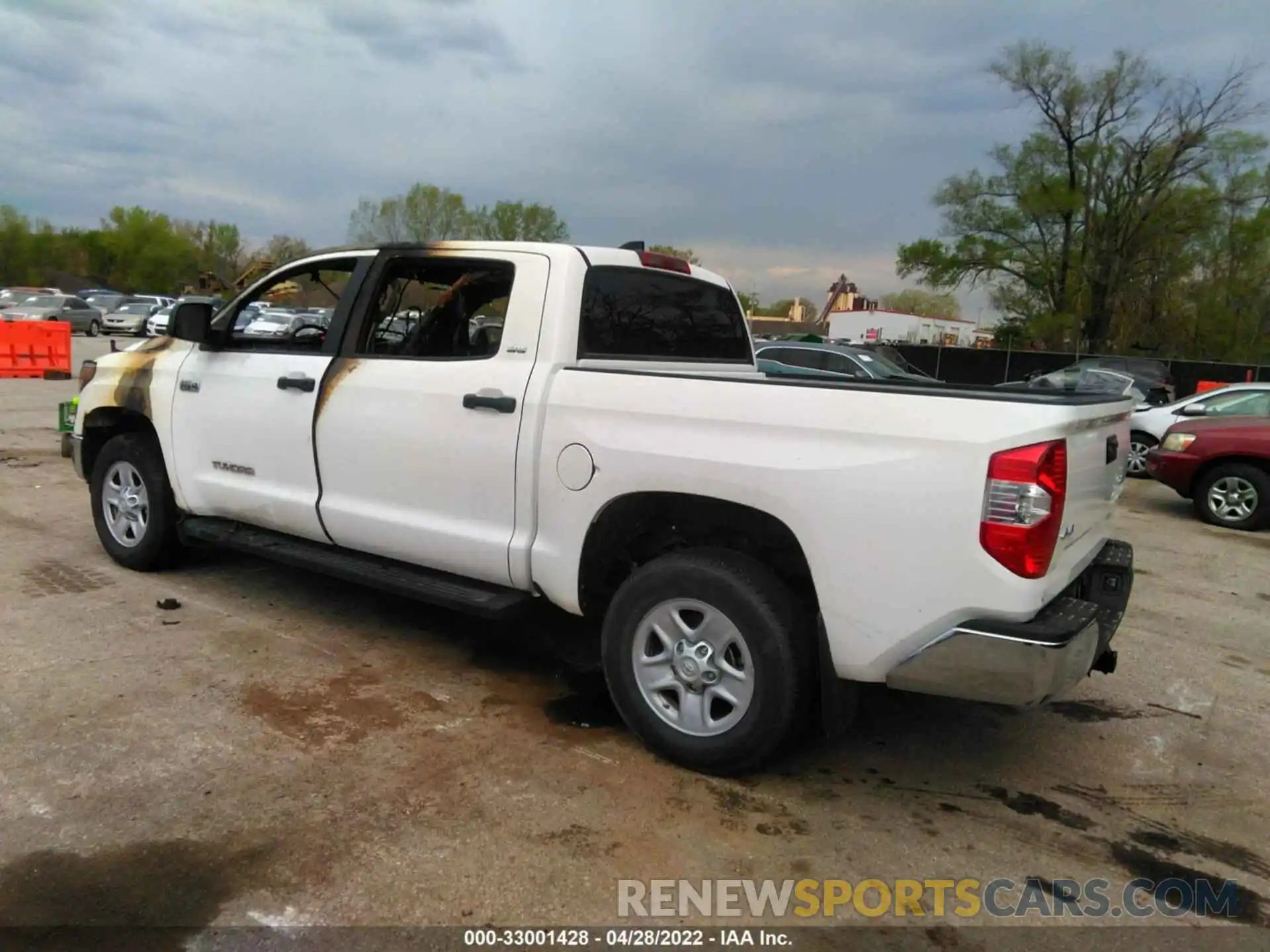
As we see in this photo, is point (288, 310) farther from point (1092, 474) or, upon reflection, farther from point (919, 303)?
point (919, 303)

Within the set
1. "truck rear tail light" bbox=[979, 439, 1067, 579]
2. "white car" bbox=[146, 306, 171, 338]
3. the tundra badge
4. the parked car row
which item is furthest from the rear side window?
the parked car row

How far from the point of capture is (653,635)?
3.57 metres

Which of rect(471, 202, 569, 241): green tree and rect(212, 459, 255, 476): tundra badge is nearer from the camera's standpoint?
rect(212, 459, 255, 476): tundra badge

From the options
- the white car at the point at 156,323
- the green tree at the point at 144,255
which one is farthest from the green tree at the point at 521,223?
the green tree at the point at 144,255

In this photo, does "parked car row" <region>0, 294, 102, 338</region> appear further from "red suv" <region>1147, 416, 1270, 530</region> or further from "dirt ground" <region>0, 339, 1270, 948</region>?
"red suv" <region>1147, 416, 1270, 530</region>

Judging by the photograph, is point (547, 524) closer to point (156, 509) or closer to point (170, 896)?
point (170, 896)

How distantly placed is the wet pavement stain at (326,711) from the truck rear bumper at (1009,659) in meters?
2.08

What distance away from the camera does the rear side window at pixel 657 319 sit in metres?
4.13

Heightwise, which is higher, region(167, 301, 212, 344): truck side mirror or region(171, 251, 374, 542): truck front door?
region(167, 301, 212, 344): truck side mirror

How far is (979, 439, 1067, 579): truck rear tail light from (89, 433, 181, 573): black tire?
4556 mm

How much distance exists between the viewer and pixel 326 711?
3932mm

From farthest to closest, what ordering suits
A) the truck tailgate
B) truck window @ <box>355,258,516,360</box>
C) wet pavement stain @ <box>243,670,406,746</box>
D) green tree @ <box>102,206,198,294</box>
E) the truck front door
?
green tree @ <box>102,206,198,294</box> < the truck front door < truck window @ <box>355,258,516,360</box> < wet pavement stain @ <box>243,670,406,746</box> < the truck tailgate

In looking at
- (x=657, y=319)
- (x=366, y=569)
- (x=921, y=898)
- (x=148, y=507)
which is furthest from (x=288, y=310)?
(x=921, y=898)

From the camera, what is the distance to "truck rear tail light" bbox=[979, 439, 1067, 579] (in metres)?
2.80
